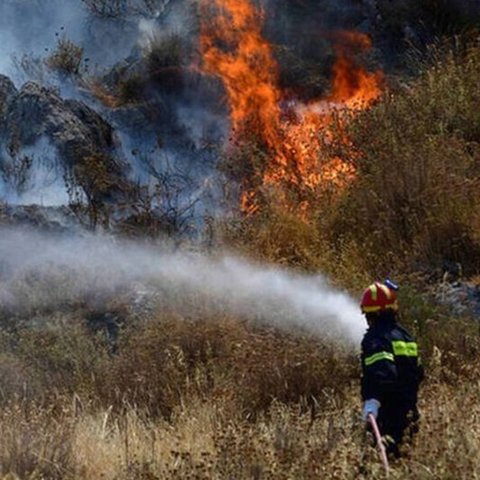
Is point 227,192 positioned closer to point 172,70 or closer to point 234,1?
point 172,70

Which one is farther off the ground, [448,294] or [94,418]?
[448,294]

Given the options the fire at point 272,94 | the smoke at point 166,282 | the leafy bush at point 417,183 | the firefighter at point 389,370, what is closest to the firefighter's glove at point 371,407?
the firefighter at point 389,370

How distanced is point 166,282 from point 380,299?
418 cm

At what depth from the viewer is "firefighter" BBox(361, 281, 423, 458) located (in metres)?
5.16

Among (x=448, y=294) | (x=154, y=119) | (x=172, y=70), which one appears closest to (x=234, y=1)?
(x=172, y=70)

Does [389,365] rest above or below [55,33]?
below

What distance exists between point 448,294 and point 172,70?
820cm

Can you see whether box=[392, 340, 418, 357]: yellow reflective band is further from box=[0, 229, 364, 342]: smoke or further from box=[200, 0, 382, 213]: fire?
box=[200, 0, 382, 213]: fire

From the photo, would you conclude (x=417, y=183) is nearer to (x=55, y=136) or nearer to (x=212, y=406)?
(x=212, y=406)

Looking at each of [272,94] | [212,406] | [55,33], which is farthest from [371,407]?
[55,33]

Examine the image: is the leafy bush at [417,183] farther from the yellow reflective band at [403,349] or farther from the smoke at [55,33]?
the smoke at [55,33]

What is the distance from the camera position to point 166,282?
929cm

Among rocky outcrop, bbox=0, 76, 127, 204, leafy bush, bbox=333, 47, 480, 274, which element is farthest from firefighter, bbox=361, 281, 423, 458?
rocky outcrop, bbox=0, 76, 127, 204

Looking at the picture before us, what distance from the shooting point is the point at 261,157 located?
12.3 meters
